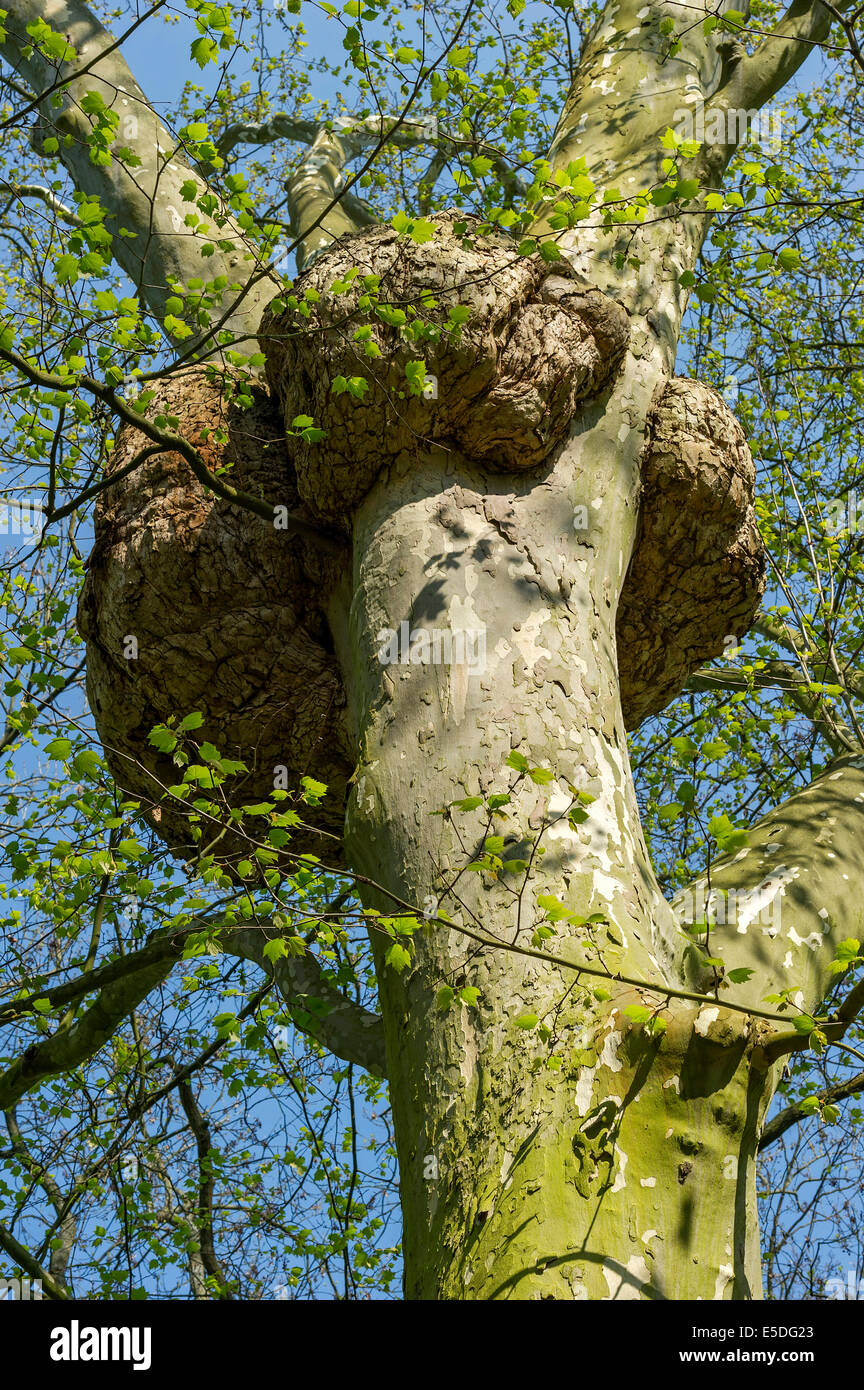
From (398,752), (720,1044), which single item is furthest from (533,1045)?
(398,752)

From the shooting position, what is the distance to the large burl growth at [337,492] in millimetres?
3396

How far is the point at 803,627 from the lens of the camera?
16.0 ft

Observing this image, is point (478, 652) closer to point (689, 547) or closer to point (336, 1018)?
point (689, 547)

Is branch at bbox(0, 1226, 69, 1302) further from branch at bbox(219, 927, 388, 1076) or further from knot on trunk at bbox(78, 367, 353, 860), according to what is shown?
knot on trunk at bbox(78, 367, 353, 860)

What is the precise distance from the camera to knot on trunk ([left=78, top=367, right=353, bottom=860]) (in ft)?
12.4

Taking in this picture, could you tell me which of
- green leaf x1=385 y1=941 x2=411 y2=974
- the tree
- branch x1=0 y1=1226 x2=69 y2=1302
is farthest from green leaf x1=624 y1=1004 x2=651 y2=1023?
branch x1=0 y1=1226 x2=69 y2=1302

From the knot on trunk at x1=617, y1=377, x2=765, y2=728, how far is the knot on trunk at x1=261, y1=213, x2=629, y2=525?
0.33 meters

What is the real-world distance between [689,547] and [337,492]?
3.87 feet

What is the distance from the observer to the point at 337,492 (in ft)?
11.9
